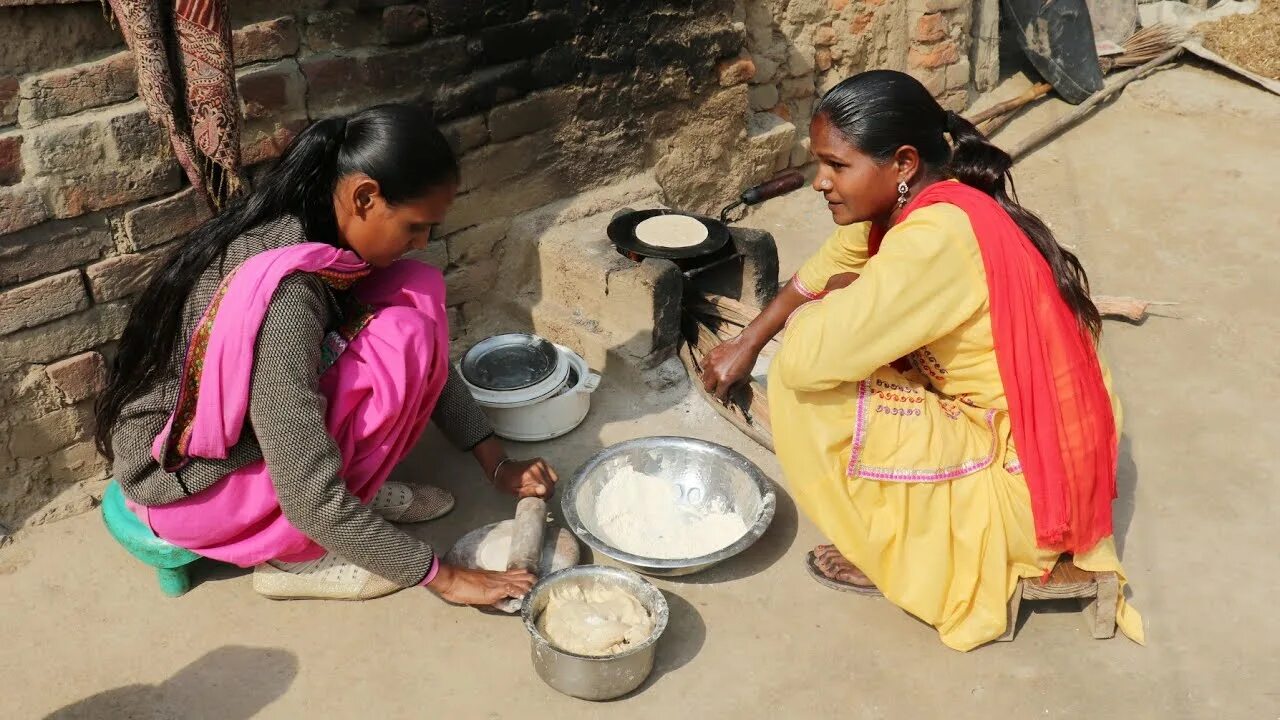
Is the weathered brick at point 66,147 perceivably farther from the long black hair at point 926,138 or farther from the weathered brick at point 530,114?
the long black hair at point 926,138

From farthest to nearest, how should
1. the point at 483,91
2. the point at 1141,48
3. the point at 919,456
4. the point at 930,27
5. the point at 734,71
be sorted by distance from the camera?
1. the point at 1141,48
2. the point at 930,27
3. the point at 734,71
4. the point at 483,91
5. the point at 919,456

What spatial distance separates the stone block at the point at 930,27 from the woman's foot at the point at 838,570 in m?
3.44

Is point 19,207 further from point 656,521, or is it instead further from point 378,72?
point 656,521

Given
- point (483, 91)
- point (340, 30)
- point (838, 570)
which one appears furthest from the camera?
point (483, 91)

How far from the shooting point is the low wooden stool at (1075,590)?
2.39m

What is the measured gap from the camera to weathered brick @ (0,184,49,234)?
8.16 ft

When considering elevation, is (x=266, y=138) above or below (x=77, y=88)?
below

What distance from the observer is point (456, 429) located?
288 cm

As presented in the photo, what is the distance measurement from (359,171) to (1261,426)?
275 cm

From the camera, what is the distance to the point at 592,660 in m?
2.20

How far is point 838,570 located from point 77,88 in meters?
2.19

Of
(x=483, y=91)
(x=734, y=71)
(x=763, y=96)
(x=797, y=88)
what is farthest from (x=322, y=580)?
(x=797, y=88)

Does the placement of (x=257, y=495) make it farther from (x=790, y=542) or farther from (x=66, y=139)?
(x=790, y=542)

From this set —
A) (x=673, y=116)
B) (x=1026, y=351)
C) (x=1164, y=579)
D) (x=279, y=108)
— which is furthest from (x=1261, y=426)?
(x=279, y=108)
